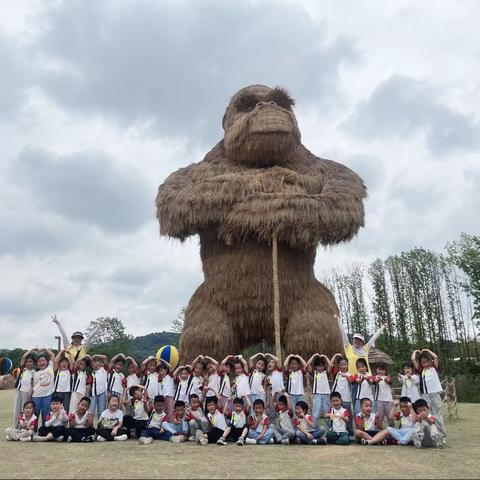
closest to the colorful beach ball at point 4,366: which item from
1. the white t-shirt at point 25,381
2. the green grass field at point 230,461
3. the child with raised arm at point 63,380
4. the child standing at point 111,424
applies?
the white t-shirt at point 25,381

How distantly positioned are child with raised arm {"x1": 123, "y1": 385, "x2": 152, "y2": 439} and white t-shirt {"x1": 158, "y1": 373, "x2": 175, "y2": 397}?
0.32 m

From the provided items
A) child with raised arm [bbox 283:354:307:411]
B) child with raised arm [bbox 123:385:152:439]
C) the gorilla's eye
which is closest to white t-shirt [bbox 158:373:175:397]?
child with raised arm [bbox 123:385:152:439]

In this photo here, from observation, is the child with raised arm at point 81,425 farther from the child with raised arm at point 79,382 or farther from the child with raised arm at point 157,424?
the child with raised arm at point 157,424

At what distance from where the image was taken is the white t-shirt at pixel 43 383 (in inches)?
245

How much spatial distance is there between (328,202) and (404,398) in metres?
3.13

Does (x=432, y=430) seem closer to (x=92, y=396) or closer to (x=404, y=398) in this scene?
(x=404, y=398)

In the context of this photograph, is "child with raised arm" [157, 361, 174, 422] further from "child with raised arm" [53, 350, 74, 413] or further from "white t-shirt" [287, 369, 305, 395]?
"white t-shirt" [287, 369, 305, 395]

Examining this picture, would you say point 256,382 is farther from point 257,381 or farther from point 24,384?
point 24,384

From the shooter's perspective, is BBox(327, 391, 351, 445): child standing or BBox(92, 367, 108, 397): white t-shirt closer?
BBox(327, 391, 351, 445): child standing

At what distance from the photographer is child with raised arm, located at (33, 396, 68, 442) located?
5.67m

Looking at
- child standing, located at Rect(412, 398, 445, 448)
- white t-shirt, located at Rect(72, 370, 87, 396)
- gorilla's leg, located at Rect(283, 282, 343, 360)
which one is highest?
gorilla's leg, located at Rect(283, 282, 343, 360)

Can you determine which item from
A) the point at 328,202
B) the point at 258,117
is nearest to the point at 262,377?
the point at 328,202

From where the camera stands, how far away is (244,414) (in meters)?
5.65

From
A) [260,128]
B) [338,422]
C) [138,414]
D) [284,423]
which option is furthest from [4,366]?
[338,422]
